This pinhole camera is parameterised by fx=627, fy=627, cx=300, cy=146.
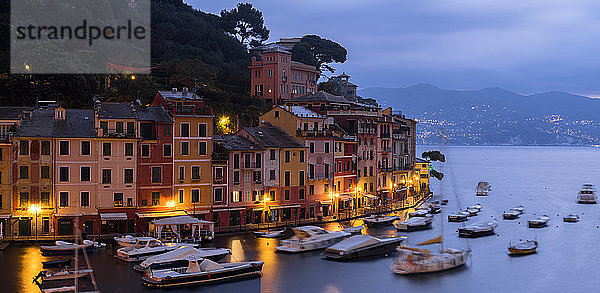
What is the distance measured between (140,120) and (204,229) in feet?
38.5

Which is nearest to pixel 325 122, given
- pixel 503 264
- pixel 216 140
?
pixel 216 140

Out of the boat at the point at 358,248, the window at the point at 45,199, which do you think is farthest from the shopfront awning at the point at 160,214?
the boat at the point at 358,248

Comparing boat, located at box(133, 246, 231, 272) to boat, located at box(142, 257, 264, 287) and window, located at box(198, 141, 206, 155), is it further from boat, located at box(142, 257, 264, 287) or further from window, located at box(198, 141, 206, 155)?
window, located at box(198, 141, 206, 155)

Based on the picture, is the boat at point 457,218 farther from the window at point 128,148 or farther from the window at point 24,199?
the window at point 24,199

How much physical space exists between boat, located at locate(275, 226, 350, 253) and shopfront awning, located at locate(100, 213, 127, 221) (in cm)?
1403

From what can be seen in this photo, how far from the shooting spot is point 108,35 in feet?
287

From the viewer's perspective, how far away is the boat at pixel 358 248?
5369 centimetres

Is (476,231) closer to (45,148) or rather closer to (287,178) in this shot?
(287,178)

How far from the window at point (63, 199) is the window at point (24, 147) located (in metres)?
4.63

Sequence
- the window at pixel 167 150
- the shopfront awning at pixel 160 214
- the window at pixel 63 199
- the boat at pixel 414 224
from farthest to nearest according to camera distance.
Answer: the boat at pixel 414 224, the window at pixel 167 150, the shopfront awning at pixel 160 214, the window at pixel 63 199

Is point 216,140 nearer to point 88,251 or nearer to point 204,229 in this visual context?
point 204,229

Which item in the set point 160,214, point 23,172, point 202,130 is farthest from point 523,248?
point 23,172

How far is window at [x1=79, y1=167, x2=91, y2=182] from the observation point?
56.3 m

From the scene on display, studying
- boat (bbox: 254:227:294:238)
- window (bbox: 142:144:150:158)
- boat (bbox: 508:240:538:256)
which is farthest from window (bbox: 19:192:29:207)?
boat (bbox: 508:240:538:256)
